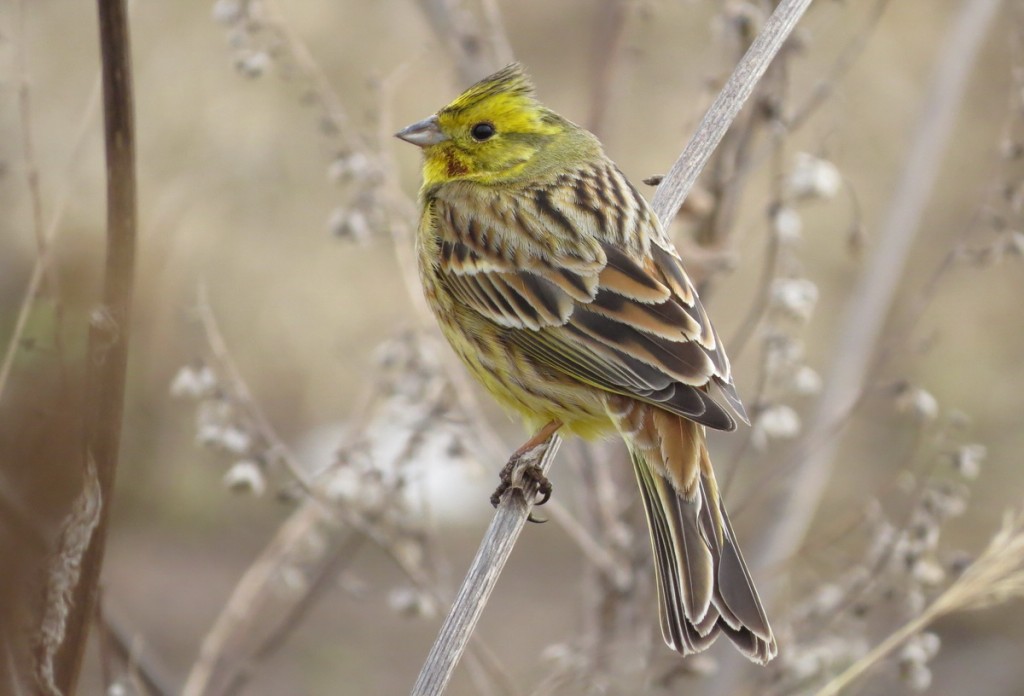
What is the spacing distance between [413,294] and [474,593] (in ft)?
5.03

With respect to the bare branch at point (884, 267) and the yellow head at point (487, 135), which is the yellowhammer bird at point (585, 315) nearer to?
the yellow head at point (487, 135)

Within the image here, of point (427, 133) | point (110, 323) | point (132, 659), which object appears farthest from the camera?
point (427, 133)

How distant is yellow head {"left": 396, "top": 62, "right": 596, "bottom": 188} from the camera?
3818 millimetres

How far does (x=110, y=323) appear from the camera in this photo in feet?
6.09

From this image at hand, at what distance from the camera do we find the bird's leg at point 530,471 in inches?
132

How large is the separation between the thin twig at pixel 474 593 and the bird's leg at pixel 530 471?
57mm

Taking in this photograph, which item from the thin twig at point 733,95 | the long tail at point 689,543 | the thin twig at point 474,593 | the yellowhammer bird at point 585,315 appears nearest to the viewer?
the thin twig at point 474,593

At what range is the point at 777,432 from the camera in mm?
3812

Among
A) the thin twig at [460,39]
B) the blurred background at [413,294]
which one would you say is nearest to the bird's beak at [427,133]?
the blurred background at [413,294]

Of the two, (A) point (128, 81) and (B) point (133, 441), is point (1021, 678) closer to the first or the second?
(B) point (133, 441)

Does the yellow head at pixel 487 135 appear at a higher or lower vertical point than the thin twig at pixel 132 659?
higher

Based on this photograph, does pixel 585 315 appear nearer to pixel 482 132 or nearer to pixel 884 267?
pixel 482 132

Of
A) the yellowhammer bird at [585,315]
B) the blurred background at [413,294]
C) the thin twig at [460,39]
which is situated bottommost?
the blurred background at [413,294]

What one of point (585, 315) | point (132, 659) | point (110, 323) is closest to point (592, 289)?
point (585, 315)
